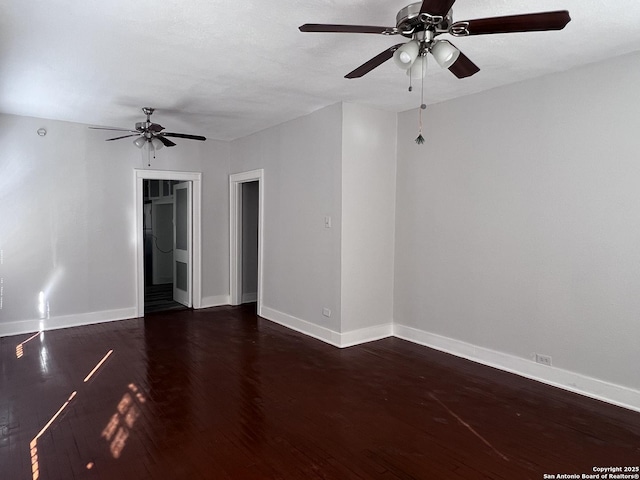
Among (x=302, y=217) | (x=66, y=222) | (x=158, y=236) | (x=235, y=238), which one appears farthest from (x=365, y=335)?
(x=158, y=236)

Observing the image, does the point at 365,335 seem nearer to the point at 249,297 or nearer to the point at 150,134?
the point at 249,297

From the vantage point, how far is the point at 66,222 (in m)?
5.41

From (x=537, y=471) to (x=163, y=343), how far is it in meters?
3.83

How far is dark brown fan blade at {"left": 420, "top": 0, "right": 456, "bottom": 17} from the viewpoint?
6.18 feet

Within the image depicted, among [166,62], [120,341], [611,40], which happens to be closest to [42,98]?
[166,62]

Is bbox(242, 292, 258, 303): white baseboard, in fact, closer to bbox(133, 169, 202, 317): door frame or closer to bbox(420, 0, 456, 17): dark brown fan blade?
bbox(133, 169, 202, 317): door frame

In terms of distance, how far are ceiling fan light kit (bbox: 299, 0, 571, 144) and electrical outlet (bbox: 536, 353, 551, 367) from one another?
8.90ft

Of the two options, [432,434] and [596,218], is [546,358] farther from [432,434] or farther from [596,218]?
[432,434]

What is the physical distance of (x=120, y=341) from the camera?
15.9 feet

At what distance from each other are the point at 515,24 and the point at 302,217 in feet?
11.2

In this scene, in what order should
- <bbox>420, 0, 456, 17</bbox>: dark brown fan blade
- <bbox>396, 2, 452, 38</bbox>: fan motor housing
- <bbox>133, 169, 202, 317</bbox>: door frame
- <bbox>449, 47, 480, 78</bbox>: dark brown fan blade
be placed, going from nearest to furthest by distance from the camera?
1. <bbox>420, 0, 456, 17</bbox>: dark brown fan blade
2. <bbox>396, 2, 452, 38</bbox>: fan motor housing
3. <bbox>449, 47, 480, 78</bbox>: dark brown fan blade
4. <bbox>133, 169, 202, 317</bbox>: door frame

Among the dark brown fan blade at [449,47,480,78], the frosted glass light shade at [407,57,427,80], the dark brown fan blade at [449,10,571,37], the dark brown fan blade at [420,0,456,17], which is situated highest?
the dark brown fan blade at [420,0,456,17]

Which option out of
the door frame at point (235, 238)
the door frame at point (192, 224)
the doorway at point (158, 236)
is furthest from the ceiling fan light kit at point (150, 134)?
the doorway at point (158, 236)

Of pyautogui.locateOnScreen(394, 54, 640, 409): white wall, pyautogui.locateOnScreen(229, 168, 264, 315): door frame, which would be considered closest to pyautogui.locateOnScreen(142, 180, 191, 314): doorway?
pyautogui.locateOnScreen(229, 168, 264, 315): door frame
